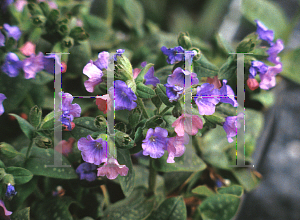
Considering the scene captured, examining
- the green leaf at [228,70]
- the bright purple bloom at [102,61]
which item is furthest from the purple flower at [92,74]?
the green leaf at [228,70]

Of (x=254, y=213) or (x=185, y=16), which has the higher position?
(x=185, y=16)

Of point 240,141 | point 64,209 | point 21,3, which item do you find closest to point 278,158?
point 240,141

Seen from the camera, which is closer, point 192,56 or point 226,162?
point 192,56

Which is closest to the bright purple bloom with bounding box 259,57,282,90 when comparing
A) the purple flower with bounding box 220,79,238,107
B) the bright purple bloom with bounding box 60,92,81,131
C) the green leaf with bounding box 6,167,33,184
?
the purple flower with bounding box 220,79,238,107

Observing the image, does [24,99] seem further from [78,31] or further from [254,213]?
[254,213]

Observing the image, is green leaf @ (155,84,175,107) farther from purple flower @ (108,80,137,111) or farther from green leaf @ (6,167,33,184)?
green leaf @ (6,167,33,184)

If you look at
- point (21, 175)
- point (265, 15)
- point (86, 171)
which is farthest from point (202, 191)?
point (265, 15)
